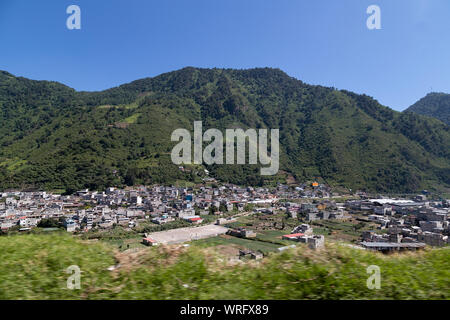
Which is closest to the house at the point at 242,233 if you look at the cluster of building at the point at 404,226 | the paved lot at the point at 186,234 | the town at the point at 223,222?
the town at the point at 223,222

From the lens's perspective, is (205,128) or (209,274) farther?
(205,128)

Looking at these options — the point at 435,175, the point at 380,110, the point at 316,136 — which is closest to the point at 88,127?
the point at 316,136

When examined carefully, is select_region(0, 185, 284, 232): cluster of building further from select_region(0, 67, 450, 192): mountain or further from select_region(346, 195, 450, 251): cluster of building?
select_region(346, 195, 450, 251): cluster of building

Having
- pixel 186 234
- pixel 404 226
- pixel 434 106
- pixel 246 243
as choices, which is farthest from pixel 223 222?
pixel 434 106

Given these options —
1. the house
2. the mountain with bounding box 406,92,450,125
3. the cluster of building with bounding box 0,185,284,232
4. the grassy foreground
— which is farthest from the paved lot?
the mountain with bounding box 406,92,450,125

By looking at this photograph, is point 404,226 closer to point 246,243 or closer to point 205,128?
point 246,243

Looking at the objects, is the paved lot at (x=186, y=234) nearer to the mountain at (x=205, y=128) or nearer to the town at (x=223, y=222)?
the town at (x=223, y=222)
